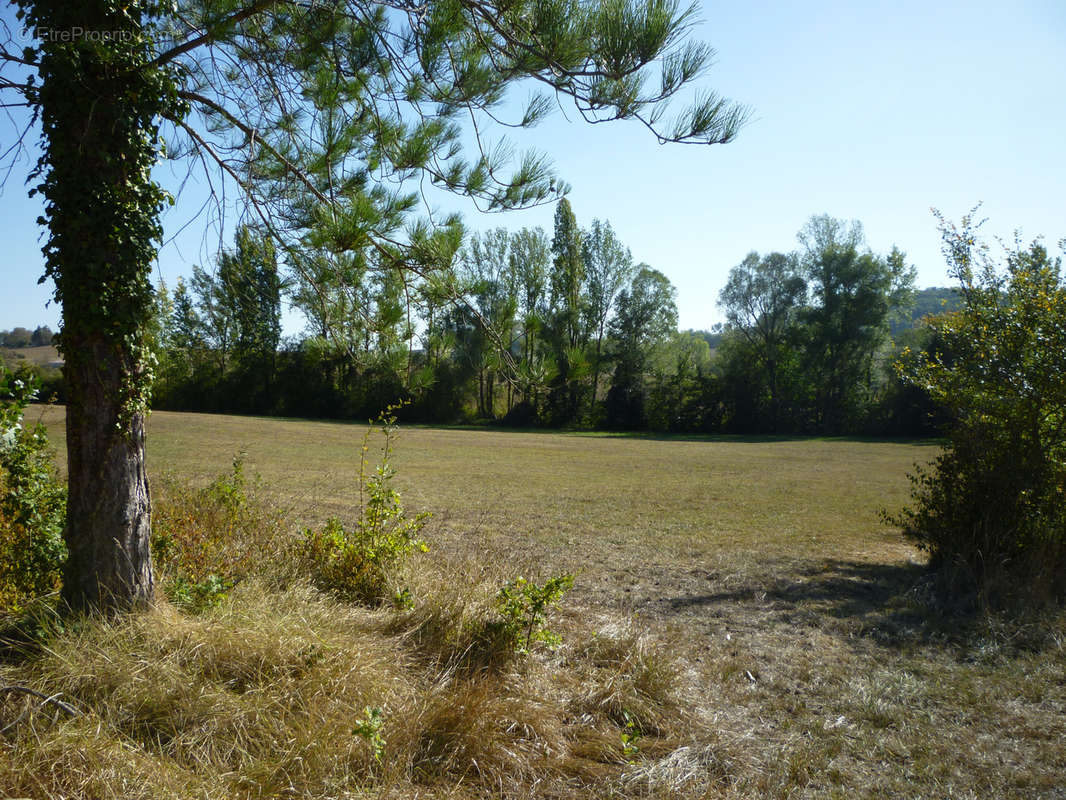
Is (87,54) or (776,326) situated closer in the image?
(87,54)

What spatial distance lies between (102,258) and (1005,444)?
7.70m

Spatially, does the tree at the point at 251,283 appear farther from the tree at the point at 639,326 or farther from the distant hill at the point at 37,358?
the tree at the point at 639,326

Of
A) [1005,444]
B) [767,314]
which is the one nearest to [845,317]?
[767,314]

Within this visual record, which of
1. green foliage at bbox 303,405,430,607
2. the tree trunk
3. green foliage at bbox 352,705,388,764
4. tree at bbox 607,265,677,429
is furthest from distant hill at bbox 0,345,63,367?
tree at bbox 607,265,677,429

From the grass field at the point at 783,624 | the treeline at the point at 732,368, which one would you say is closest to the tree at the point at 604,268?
the treeline at the point at 732,368

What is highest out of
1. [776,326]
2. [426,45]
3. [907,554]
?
[776,326]

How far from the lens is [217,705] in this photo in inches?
105

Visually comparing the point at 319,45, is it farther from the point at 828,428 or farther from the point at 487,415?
the point at 828,428

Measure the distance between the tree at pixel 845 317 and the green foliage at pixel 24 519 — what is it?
42.6 m

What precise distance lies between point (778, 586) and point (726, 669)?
264 centimetres

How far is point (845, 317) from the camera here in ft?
130

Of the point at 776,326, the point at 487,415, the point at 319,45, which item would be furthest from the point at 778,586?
the point at 776,326

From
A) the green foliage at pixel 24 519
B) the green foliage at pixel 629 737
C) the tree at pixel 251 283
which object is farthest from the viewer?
the tree at pixel 251 283

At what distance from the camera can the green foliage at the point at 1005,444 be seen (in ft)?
19.4
